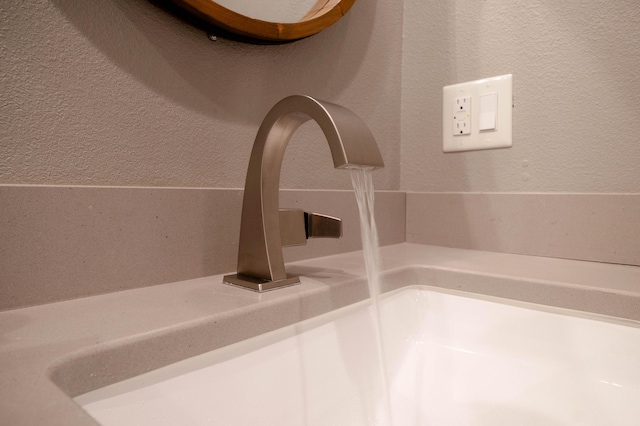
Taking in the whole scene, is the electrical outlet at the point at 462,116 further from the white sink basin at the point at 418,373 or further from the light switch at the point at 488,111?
the white sink basin at the point at 418,373

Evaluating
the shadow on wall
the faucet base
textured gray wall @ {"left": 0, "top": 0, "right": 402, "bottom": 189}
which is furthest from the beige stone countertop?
the shadow on wall

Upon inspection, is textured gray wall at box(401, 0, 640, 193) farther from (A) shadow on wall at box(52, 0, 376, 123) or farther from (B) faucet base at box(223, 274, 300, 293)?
(B) faucet base at box(223, 274, 300, 293)

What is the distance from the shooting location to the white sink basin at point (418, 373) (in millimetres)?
365

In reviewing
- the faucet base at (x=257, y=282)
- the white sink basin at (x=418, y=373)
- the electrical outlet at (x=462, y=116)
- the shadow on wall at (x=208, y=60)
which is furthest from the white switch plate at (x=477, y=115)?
the faucet base at (x=257, y=282)

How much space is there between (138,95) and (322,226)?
0.91ft

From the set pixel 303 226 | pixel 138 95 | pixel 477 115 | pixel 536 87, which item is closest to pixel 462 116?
pixel 477 115

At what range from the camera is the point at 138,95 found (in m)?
0.49

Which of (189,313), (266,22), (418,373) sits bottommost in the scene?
(418,373)

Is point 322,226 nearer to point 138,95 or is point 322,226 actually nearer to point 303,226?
point 303,226

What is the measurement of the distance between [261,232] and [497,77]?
1.89ft

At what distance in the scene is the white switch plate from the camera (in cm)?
75

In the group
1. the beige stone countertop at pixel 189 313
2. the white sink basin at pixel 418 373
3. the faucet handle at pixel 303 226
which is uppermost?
the faucet handle at pixel 303 226

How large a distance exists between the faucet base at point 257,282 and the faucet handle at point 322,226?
0.06 m

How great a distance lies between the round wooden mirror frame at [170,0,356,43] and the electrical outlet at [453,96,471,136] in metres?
0.29
